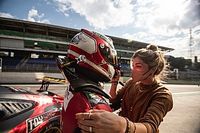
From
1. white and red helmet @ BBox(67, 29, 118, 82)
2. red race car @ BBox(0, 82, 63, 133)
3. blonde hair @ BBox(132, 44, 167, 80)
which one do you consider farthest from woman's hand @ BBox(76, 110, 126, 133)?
red race car @ BBox(0, 82, 63, 133)

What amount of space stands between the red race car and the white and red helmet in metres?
1.54

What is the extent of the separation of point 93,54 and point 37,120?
70.2 inches

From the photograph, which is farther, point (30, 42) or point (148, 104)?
point (30, 42)

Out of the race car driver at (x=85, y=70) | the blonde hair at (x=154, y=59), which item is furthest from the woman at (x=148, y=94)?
the race car driver at (x=85, y=70)

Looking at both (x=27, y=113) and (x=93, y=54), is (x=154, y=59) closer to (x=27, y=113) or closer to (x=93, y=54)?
(x=93, y=54)

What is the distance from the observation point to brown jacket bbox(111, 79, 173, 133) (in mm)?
1383

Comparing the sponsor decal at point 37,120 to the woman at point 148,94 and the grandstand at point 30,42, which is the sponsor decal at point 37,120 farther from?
the grandstand at point 30,42

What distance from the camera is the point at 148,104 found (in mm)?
1672

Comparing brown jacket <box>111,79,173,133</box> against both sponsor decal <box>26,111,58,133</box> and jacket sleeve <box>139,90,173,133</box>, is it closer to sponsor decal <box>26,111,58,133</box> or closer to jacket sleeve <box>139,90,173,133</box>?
jacket sleeve <box>139,90,173,133</box>

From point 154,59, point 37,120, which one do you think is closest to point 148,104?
point 154,59

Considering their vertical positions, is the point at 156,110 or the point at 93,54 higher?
the point at 93,54

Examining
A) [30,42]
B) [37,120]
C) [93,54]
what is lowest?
[37,120]

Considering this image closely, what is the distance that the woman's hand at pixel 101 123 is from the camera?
944 mm

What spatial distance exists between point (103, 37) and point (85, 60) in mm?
236
